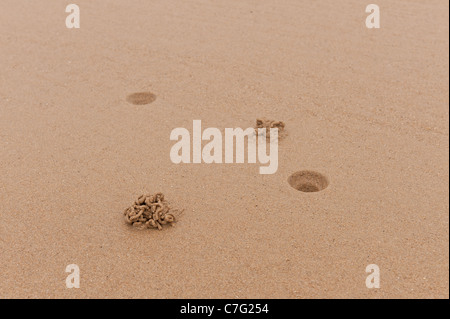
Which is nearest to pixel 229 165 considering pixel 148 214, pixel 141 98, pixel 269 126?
pixel 269 126

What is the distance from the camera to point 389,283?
103 inches

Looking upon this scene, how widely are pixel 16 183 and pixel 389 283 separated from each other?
2794 millimetres

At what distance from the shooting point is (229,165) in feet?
11.9

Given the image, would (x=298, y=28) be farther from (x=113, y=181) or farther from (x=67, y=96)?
(x=113, y=181)

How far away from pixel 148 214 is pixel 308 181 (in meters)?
1.25

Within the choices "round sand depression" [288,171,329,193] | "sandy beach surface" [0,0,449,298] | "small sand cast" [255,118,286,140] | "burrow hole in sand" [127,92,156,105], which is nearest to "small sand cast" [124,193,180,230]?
"sandy beach surface" [0,0,449,298]

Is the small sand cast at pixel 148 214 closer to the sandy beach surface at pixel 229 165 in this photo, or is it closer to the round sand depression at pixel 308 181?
the sandy beach surface at pixel 229 165

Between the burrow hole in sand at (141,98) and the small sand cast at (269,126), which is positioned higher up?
the burrow hole in sand at (141,98)

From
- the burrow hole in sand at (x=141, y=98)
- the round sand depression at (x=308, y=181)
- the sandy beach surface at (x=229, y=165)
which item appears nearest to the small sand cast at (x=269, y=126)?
the sandy beach surface at (x=229, y=165)

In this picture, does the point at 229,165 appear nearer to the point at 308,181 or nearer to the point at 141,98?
the point at 308,181

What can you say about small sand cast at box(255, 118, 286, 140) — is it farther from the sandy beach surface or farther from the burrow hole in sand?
the burrow hole in sand

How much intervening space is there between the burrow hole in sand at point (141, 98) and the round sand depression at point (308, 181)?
1.81m

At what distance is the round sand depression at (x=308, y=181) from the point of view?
336 cm
